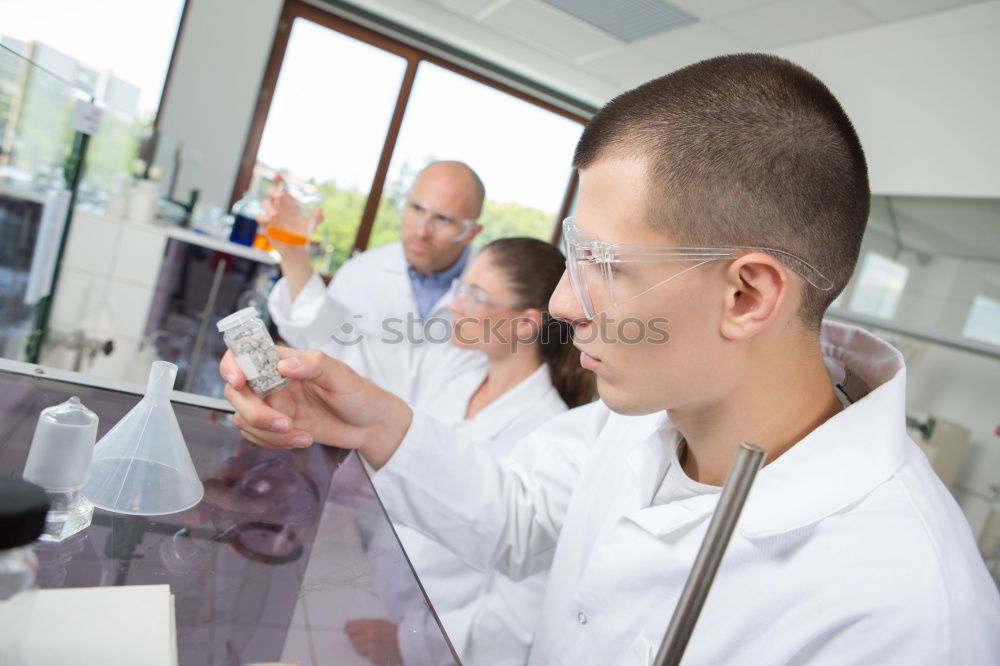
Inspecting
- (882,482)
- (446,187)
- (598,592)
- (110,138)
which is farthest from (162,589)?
(110,138)

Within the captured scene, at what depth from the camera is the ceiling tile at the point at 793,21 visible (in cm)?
345

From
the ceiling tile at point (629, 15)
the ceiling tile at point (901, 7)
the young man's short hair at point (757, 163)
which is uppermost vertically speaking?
the ceiling tile at point (901, 7)

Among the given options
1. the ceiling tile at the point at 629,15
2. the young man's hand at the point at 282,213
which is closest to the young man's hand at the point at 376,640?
the young man's hand at the point at 282,213

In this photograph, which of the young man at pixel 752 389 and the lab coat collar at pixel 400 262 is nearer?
the young man at pixel 752 389

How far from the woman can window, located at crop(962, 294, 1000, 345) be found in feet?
6.64

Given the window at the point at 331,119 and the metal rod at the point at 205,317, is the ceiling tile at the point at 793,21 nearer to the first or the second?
the window at the point at 331,119

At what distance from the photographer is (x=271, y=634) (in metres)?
0.63

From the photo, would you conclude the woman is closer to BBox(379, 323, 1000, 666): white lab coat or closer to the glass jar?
BBox(379, 323, 1000, 666): white lab coat

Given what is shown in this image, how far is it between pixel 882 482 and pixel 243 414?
842 mm

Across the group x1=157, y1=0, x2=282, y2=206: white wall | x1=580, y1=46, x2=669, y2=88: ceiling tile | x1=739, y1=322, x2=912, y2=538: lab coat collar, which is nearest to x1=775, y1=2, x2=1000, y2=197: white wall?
x1=580, y1=46, x2=669, y2=88: ceiling tile

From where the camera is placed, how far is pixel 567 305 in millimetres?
927

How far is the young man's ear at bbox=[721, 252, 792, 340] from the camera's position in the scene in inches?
33.2

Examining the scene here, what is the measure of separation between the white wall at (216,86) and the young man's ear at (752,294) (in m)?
5.03

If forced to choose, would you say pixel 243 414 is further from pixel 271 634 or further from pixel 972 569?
pixel 972 569
